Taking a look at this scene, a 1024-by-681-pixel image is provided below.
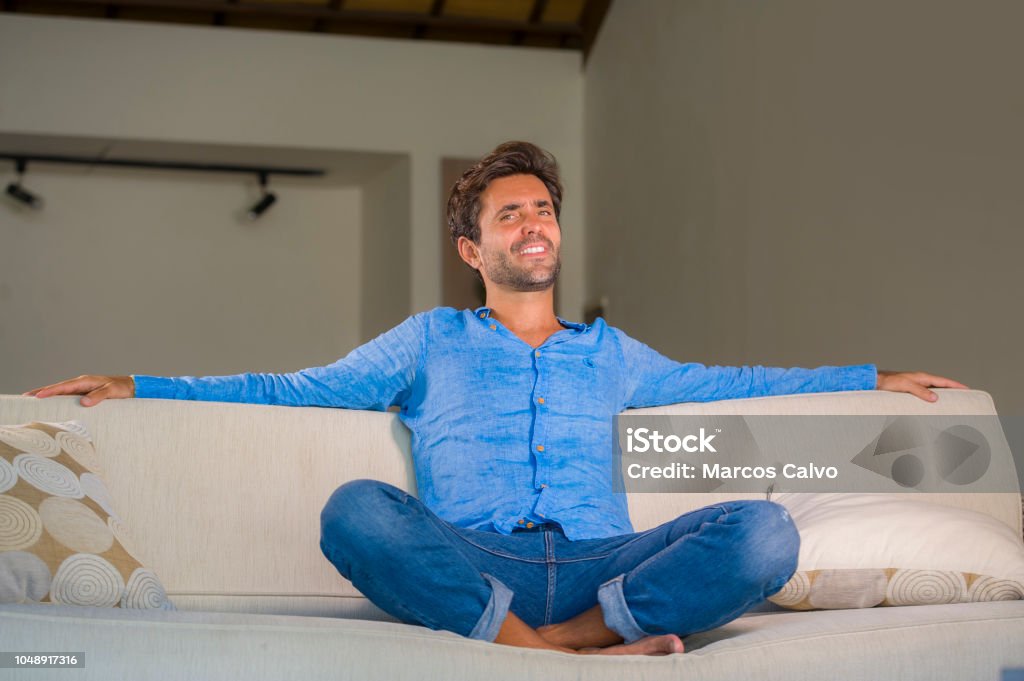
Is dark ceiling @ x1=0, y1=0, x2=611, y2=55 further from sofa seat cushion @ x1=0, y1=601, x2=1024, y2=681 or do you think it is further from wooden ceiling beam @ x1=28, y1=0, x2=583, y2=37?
sofa seat cushion @ x1=0, y1=601, x2=1024, y2=681

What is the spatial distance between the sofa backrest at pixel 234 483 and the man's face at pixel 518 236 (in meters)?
0.43

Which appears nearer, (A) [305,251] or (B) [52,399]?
(B) [52,399]

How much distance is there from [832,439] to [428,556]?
1.15 m

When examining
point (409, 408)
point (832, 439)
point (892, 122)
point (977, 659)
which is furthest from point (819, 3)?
point (977, 659)

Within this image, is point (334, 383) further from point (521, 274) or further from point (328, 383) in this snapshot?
point (521, 274)

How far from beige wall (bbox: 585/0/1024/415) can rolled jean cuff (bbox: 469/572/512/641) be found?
2165 millimetres

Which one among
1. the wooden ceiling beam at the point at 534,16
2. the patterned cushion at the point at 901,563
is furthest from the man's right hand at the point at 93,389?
the wooden ceiling beam at the point at 534,16

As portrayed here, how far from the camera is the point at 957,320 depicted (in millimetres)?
3646

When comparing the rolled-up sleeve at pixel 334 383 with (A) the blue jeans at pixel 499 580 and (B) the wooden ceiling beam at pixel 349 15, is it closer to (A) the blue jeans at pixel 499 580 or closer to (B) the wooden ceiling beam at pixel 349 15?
(A) the blue jeans at pixel 499 580

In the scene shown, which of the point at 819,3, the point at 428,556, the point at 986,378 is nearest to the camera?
the point at 428,556

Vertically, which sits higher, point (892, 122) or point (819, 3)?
point (819, 3)

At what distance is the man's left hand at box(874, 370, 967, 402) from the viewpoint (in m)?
2.58

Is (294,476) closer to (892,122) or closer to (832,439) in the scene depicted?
(832,439)

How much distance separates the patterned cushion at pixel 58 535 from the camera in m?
1.83
